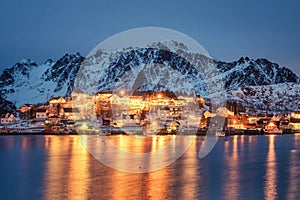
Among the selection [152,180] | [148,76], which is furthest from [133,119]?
[148,76]

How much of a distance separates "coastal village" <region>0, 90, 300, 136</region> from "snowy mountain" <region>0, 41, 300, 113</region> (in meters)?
27.4

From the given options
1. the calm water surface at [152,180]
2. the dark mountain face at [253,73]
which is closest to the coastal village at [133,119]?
the calm water surface at [152,180]

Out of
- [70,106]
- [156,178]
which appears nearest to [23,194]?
[156,178]

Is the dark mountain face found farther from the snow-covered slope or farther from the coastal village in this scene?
the coastal village

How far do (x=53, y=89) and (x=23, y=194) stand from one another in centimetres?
11982

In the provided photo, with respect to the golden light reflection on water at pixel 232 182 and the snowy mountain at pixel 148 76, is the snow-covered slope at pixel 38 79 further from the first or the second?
the golden light reflection on water at pixel 232 182

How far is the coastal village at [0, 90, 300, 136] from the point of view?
48.5 metres

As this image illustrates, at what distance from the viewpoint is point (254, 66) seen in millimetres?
128750

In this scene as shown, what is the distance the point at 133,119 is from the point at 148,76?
235 ft

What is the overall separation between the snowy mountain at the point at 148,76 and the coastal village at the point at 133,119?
27.4m

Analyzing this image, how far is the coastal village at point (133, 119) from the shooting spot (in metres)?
48.5

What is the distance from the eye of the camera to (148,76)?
12756 centimetres

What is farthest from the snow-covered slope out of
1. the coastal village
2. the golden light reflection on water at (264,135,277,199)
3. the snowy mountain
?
the golden light reflection on water at (264,135,277,199)

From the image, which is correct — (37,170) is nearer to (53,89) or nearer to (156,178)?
(156,178)
